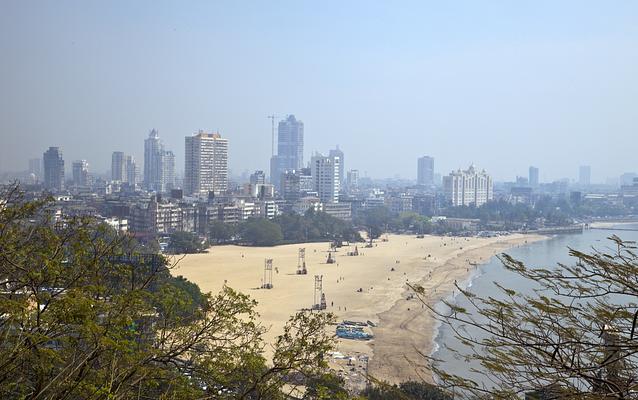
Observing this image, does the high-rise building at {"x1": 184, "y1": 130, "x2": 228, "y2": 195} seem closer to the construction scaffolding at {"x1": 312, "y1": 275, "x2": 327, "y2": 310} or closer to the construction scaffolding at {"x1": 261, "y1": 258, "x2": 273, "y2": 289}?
the construction scaffolding at {"x1": 261, "y1": 258, "x2": 273, "y2": 289}

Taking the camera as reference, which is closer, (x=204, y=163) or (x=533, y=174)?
(x=204, y=163)

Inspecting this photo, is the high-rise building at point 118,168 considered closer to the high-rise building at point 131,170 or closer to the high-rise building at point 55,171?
the high-rise building at point 131,170

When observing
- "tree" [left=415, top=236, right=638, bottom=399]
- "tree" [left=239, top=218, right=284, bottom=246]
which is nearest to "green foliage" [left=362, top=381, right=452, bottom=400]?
"tree" [left=415, top=236, right=638, bottom=399]

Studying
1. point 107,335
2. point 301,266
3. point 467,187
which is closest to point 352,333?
point 107,335

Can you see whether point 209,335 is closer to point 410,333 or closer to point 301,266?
point 410,333

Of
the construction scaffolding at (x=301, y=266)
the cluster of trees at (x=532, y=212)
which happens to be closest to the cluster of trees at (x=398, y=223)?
the cluster of trees at (x=532, y=212)

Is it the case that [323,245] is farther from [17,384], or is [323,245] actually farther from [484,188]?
[484,188]
